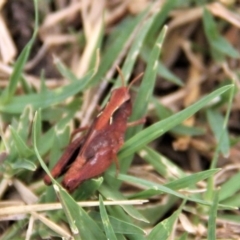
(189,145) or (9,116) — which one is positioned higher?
(9,116)

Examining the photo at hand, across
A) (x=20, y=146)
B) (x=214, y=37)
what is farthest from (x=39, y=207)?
(x=214, y=37)

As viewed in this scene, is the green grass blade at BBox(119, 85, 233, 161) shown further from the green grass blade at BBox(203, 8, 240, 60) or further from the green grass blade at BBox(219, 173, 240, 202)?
the green grass blade at BBox(203, 8, 240, 60)

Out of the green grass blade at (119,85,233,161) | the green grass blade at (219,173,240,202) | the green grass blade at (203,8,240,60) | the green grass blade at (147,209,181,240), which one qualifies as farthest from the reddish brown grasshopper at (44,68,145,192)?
the green grass blade at (203,8,240,60)

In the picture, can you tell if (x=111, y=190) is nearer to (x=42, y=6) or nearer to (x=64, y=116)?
(x=64, y=116)

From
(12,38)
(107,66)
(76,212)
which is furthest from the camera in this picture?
(12,38)

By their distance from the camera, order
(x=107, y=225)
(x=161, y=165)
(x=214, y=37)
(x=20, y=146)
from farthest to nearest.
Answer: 1. (x=214, y=37)
2. (x=161, y=165)
3. (x=20, y=146)
4. (x=107, y=225)

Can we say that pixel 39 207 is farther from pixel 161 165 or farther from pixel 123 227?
pixel 161 165

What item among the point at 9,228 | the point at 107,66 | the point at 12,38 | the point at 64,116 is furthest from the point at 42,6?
the point at 9,228

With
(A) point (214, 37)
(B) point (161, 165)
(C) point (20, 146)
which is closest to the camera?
(C) point (20, 146)
